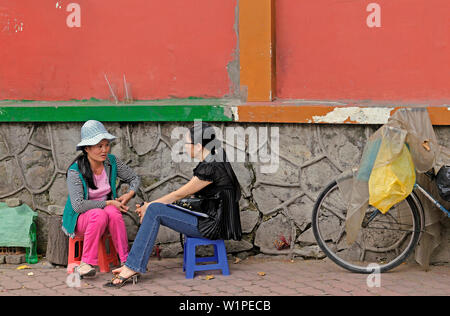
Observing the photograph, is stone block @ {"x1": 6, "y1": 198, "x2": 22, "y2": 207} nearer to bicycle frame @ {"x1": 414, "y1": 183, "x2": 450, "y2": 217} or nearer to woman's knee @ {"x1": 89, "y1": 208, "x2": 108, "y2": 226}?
woman's knee @ {"x1": 89, "y1": 208, "x2": 108, "y2": 226}

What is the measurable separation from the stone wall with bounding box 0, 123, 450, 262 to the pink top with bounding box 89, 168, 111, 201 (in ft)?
1.81

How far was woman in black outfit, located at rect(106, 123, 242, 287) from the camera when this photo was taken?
5.60 metres

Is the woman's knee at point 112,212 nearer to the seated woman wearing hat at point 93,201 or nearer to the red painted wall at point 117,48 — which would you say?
the seated woman wearing hat at point 93,201

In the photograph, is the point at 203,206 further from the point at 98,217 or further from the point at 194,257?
the point at 98,217

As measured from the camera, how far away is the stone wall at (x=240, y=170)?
6238 millimetres

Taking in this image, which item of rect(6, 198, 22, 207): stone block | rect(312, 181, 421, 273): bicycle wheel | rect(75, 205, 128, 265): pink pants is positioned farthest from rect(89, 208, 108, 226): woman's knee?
rect(312, 181, 421, 273): bicycle wheel

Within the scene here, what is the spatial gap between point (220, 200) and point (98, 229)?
1.04 metres

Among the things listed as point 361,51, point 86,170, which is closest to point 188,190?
point 86,170

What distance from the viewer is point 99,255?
6027 millimetres

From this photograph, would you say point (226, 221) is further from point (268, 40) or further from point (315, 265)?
point (268, 40)

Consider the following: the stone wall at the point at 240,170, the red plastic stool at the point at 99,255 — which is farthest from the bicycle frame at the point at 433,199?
the red plastic stool at the point at 99,255

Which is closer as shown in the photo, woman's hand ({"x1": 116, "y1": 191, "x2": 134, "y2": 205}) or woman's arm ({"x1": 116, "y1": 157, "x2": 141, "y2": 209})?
woman's hand ({"x1": 116, "y1": 191, "x2": 134, "y2": 205})
